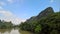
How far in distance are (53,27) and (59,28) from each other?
55.4 inches

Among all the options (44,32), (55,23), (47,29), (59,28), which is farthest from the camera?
(44,32)

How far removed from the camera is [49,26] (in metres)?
23.1

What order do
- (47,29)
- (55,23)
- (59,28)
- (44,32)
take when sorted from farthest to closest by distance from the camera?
(44,32) → (47,29) → (55,23) → (59,28)

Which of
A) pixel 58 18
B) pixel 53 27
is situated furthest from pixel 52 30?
pixel 58 18

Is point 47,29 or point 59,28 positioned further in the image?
point 47,29

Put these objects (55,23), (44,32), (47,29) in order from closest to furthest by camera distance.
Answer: (55,23)
(47,29)
(44,32)

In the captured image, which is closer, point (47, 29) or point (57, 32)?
point (57, 32)

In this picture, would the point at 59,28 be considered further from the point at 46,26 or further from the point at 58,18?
the point at 46,26

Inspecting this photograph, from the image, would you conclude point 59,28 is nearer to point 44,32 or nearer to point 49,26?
point 49,26

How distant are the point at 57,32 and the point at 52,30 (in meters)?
1.22

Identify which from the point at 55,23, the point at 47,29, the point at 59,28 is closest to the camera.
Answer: the point at 59,28

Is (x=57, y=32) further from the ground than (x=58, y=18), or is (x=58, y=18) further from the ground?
(x=58, y=18)

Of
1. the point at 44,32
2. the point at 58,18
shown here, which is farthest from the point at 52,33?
the point at 44,32

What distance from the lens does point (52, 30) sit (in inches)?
862
